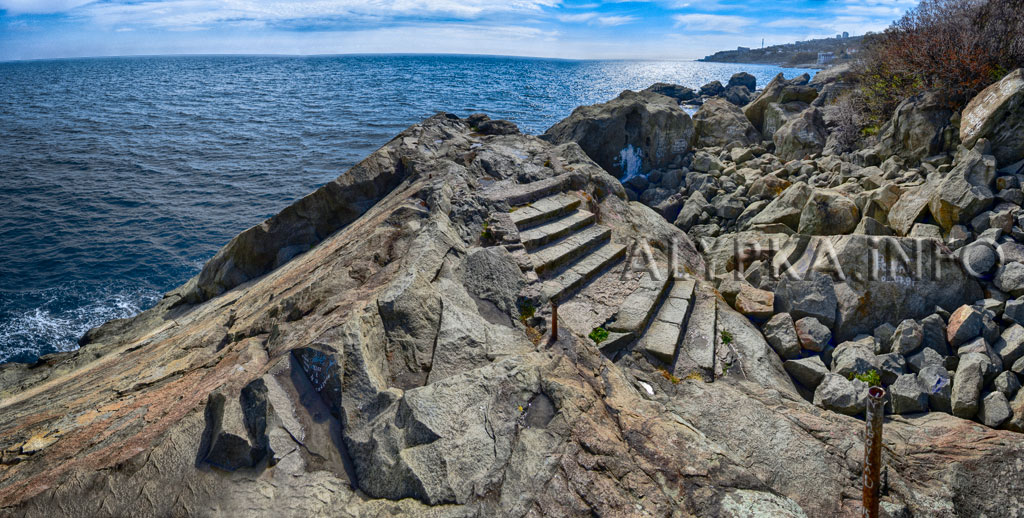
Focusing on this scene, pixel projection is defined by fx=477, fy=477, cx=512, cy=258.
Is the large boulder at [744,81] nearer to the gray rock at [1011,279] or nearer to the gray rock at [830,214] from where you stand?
the gray rock at [830,214]

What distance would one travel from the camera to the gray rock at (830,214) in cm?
1055

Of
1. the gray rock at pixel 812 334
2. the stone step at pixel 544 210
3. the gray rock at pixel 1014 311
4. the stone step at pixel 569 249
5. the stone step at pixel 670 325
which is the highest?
the stone step at pixel 544 210

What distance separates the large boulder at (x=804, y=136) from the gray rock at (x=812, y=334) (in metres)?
11.3

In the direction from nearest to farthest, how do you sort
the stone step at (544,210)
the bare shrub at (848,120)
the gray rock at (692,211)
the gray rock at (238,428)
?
the gray rock at (238,428) → the stone step at (544,210) → the gray rock at (692,211) → the bare shrub at (848,120)

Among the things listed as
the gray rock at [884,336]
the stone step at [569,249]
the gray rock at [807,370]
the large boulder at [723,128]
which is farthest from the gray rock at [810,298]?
the large boulder at [723,128]

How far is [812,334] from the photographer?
765 cm

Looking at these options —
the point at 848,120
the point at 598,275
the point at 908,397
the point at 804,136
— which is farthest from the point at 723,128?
the point at 908,397

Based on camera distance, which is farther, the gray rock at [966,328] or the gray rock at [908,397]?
the gray rock at [966,328]

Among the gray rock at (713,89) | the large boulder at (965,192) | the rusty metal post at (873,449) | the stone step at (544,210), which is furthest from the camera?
the gray rock at (713,89)

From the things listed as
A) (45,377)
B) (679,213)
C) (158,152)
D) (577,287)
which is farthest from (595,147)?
(158,152)

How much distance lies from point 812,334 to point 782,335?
1.56 feet

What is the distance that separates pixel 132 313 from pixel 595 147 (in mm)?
17540

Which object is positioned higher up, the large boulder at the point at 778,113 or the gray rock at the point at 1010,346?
the large boulder at the point at 778,113

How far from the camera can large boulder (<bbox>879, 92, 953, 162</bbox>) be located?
1142cm
